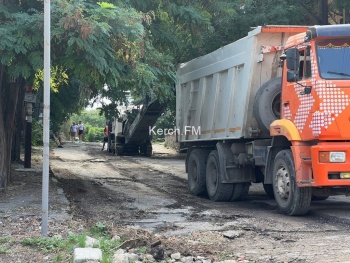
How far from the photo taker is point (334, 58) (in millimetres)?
10695

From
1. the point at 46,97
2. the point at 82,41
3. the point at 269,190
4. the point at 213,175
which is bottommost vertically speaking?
the point at 269,190

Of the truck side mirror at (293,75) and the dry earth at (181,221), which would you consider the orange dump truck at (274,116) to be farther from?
the dry earth at (181,221)

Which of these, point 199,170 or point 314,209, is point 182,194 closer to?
point 199,170

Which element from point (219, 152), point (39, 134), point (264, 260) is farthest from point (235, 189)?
point (39, 134)

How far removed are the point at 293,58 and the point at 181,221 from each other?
10.9 ft

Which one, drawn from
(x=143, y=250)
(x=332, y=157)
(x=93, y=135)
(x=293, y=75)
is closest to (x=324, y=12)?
(x=293, y=75)

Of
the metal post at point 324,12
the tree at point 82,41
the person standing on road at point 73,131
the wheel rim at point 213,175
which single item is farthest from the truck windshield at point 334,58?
the person standing on road at point 73,131

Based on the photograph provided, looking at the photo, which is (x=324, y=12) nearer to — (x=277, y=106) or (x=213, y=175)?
(x=213, y=175)

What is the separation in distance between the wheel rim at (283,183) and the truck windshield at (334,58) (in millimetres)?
1883

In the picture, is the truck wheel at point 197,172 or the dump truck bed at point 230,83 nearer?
the dump truck bed at point 230,83

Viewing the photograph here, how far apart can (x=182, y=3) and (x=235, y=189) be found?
4530mm

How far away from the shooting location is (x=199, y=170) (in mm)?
15672

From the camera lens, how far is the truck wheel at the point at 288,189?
436 inches

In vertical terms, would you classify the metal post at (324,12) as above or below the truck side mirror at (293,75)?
above
